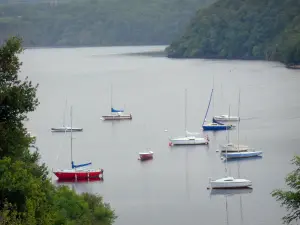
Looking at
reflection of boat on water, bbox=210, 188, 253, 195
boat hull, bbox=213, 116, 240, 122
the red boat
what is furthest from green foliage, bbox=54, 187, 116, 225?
boat hull, bbox=213, 116, 240, 122

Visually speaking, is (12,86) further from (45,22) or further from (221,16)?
(45,22)

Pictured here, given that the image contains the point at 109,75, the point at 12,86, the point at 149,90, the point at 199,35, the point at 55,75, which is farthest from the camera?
the point at 199,35

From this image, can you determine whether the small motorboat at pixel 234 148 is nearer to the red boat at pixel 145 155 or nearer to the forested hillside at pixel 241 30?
the red boat at pixel 145 155

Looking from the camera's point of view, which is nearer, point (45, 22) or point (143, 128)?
point (143, 128)

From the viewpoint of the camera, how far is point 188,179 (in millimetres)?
25406

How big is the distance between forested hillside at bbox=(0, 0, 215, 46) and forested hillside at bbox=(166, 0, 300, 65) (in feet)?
150

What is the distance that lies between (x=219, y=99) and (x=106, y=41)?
316 feet

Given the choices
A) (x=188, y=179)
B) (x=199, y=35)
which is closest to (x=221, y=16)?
(x=199, y=35)

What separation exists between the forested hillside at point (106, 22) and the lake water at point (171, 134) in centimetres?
7320

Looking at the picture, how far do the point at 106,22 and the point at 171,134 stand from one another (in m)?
111

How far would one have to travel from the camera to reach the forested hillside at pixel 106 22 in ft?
468

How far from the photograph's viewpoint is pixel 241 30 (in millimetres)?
87938

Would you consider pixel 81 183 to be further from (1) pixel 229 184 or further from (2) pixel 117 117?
(2) pixel 117 117

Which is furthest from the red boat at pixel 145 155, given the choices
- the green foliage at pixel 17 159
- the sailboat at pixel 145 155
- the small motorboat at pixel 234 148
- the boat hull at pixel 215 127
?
the green foliage at pixel 17 159
